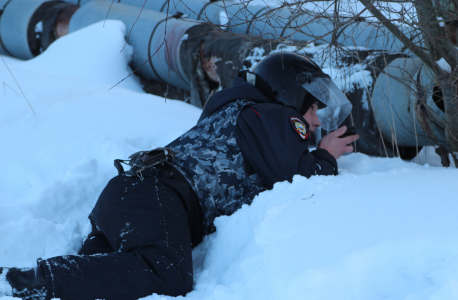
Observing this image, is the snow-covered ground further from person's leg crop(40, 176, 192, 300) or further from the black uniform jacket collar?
the black uniform jacket collar

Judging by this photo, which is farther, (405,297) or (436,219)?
(436,219)

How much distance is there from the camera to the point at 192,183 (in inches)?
71.7

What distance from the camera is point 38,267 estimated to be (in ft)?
4.73

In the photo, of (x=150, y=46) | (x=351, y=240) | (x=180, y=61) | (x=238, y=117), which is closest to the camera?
(x=351, y=240)

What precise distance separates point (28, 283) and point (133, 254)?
33cm

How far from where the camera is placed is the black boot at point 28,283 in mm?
1390

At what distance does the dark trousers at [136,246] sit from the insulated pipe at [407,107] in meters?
1.28

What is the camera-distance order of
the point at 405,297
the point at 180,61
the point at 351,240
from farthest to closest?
the point at 180,61
the point at 351,240
the point at 405,297

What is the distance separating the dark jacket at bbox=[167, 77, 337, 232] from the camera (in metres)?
1.81

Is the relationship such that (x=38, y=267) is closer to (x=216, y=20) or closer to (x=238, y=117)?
(x=238, y=117)

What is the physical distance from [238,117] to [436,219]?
891mm

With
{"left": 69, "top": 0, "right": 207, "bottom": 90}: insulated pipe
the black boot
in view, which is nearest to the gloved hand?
the black boot

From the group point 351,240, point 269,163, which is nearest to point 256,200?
point 269,163

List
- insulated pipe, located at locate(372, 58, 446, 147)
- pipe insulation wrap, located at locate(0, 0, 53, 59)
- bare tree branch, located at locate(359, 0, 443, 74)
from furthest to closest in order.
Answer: pipe insulation wrap, located at locate(0, 0, 53, 59) < insulated pipe, located at locate(372, 58, 446, 147) < bare tree branch, located at locate(359, 0, 443, 74)
